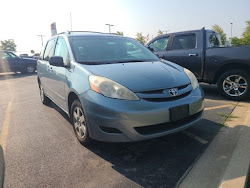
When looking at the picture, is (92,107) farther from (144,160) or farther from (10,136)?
(10,136)

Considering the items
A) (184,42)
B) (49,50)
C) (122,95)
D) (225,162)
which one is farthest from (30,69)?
(225,162)

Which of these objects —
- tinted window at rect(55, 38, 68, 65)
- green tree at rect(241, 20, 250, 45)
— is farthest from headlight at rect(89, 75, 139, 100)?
green tree at rect(241, 20, 250, 45)

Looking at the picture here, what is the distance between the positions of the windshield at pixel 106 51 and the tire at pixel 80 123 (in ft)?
2.24

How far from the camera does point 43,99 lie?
5781 mm

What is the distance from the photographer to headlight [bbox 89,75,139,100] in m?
2.64

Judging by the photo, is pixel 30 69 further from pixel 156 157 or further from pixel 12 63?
pixel 156 157

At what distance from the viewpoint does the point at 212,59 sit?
5.55 metres

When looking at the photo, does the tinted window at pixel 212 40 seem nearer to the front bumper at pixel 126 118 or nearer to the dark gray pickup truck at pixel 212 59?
the dark gray pickup truck at pixel 212 59

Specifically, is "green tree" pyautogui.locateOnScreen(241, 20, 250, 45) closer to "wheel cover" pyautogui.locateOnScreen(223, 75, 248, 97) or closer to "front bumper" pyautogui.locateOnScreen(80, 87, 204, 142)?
"wheel cover" pyautogui.locateOnScreen(223, 75, 248, 97)

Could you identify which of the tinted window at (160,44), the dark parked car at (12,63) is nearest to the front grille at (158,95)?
the tinted window at (160,44)

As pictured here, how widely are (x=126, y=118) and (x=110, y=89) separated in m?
0.41

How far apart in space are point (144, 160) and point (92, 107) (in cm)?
91

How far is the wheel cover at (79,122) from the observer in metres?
3.08

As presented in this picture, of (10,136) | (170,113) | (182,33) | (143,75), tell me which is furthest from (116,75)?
(182,33)
